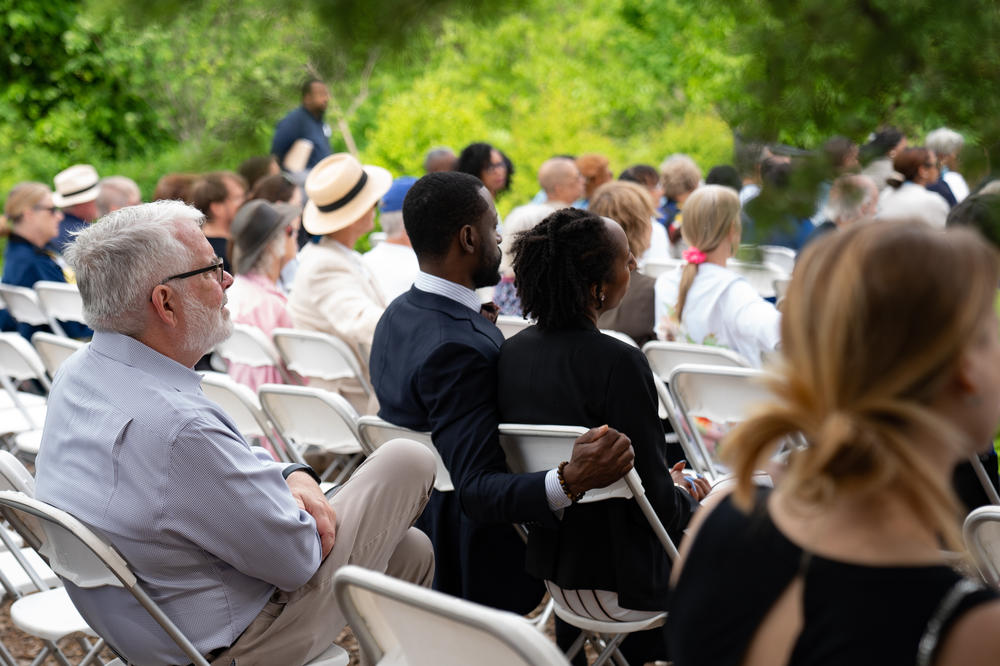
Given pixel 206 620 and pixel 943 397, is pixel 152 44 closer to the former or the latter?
pixel 206 620

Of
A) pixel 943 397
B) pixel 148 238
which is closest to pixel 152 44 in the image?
pixel 148 238

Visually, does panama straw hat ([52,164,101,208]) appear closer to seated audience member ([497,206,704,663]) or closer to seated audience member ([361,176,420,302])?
seated audience member ([361,176,420,302])

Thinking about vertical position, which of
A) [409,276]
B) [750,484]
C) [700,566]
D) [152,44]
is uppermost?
[152,44]

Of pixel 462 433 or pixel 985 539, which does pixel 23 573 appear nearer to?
pixel 462 433

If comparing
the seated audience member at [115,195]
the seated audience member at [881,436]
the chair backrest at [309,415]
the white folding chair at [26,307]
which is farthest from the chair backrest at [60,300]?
the seated audience member at [881,436]

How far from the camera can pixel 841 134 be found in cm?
170

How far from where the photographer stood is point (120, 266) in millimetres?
2430

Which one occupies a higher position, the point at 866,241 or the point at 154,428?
the point at 866,241

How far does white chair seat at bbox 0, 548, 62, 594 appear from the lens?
2.92 meters

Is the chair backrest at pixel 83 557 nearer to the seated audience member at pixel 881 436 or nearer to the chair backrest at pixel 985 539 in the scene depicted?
the seated audience member at pixel 881 436

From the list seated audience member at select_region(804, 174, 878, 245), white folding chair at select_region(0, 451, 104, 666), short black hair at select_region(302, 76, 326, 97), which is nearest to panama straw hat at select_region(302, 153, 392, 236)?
white folding chair at select_region(0, 451, 104, 666)

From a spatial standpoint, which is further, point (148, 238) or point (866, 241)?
point (148, 238)

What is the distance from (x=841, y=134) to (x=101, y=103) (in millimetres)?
2163

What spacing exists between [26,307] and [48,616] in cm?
379
